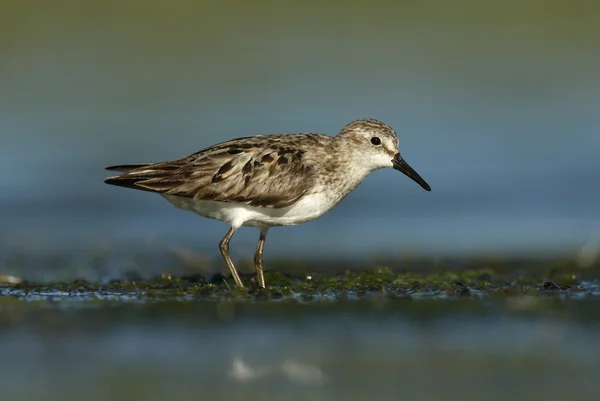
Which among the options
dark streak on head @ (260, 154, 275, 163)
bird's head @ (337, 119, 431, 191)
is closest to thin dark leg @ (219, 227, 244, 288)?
dark streak on head @ (260, 154, 275, 163)

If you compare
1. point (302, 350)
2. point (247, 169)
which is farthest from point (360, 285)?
point (302, 350)

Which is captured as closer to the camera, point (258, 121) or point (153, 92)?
point (258, 121)

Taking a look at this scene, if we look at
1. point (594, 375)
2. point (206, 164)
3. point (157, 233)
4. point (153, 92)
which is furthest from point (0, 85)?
point (594, 375)

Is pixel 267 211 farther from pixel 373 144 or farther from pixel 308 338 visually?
pixel 308 338

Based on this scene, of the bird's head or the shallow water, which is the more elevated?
the bird's head

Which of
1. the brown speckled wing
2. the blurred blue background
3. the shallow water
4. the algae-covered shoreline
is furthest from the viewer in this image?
the blurred blue background

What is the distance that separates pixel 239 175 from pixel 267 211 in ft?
1.64

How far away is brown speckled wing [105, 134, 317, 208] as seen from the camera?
11.6 meters

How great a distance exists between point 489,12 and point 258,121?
9.63 m

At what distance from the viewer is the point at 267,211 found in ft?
38.2

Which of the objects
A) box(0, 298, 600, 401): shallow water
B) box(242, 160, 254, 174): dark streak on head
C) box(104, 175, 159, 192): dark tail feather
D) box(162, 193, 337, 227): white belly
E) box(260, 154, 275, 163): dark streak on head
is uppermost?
box(260, 154, 275, 163): dark streak on head

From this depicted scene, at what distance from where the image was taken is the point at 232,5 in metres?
26.3

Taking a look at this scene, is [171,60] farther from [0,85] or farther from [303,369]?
[303,369]

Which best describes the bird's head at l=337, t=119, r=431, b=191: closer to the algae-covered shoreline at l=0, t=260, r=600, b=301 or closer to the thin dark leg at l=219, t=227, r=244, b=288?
the algae-covered shoreline at l=0, t=260, r=600, b=301
